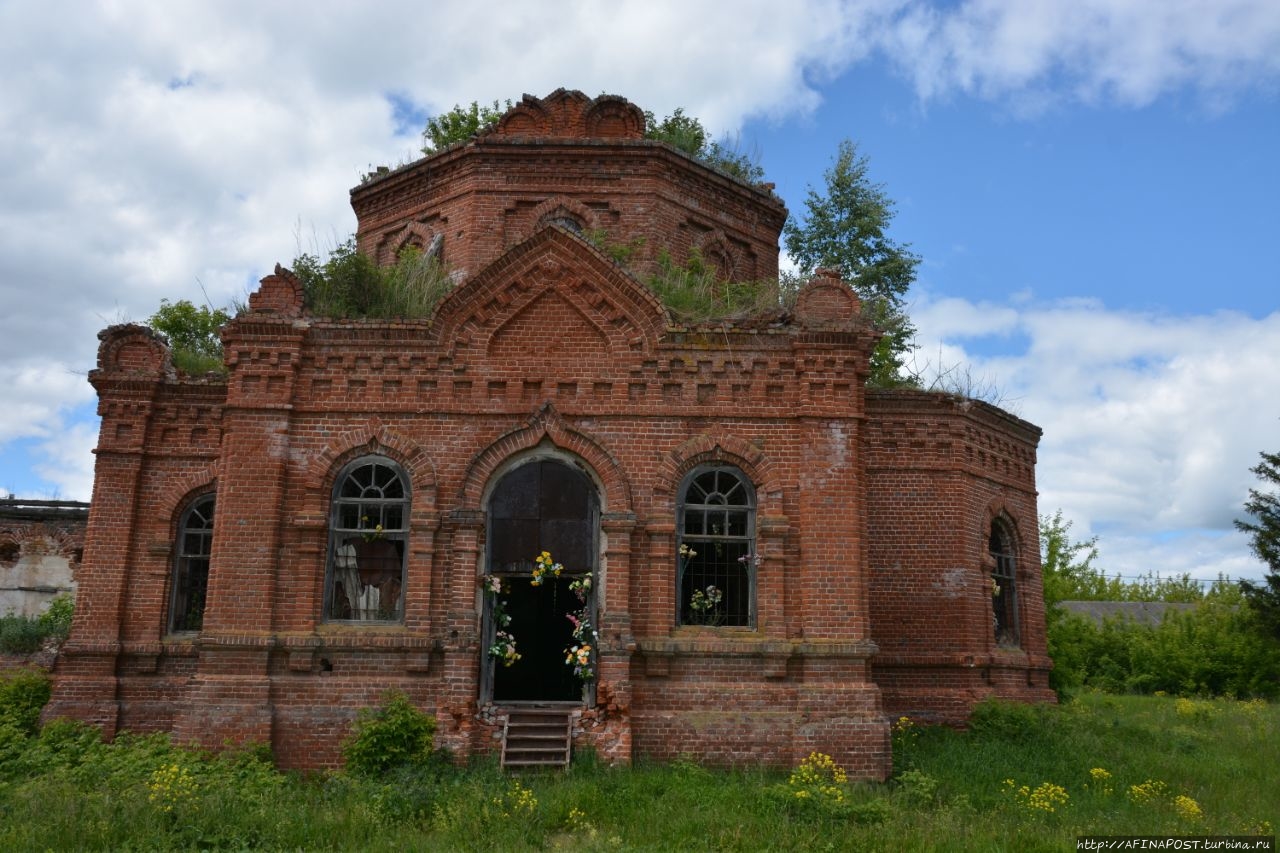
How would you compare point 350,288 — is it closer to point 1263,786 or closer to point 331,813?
point 331,813

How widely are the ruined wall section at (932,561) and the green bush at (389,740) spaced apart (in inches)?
280

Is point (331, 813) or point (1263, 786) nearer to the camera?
point (331, 813)

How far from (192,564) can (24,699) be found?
9.63ft

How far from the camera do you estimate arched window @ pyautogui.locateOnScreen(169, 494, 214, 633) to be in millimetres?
15688

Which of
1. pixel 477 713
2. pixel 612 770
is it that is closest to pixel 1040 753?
pixel 612 770

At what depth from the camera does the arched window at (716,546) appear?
13.3m

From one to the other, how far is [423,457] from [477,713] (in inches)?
132

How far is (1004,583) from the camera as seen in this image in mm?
17188

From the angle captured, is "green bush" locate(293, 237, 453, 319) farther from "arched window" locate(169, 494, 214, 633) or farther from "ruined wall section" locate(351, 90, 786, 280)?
"arched window" locate(169, 494, 214, 633)

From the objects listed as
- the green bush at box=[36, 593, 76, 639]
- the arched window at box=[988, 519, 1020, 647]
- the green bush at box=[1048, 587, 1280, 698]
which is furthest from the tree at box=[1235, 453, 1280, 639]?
the green bush at box=[36, 593, 76, 639]

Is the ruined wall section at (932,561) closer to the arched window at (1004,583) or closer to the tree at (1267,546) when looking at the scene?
the arched window at (1004,583)

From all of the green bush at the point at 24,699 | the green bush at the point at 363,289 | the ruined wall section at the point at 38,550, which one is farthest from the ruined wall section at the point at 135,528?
the ruined wall section at the point at 38,550

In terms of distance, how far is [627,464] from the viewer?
13359 mm

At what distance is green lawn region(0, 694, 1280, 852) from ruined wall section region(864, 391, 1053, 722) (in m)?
1.32
